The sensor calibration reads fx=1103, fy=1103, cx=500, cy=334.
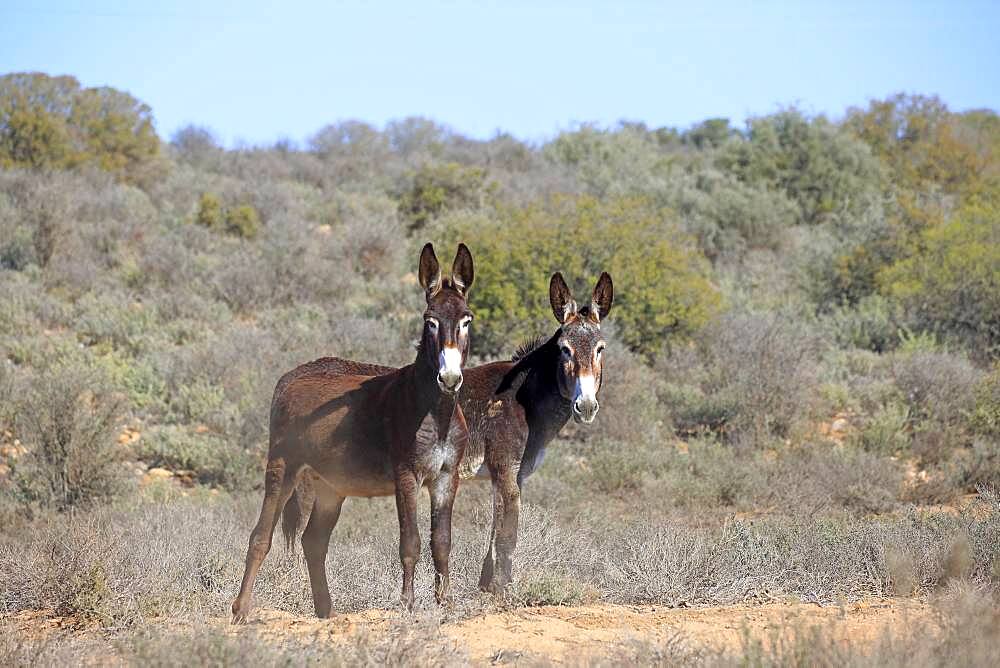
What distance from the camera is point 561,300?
8.34 metres

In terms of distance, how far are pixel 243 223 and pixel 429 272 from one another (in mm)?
19861

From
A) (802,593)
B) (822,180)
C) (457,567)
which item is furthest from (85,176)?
Result: (802,593)

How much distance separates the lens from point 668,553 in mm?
8164

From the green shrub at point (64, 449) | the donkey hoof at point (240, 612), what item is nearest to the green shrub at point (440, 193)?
the green shrub at point (64, 449)

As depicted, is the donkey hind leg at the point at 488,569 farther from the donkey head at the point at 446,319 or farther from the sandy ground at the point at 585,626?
the donkey head at the point at 446,319

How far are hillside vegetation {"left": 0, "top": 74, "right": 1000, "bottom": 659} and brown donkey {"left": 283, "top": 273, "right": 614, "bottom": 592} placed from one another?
0.54 m

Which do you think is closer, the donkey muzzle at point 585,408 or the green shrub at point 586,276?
the donkey muzzle at point 585,408

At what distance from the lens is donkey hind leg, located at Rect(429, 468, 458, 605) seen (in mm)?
6910

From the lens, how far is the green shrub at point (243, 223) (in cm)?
2591

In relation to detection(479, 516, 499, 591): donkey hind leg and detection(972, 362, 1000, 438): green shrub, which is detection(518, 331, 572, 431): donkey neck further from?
detection(972, 362, 1000, 438): green shrub

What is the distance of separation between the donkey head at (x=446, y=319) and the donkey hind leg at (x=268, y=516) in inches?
53.8

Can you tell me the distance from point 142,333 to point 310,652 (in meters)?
13.4

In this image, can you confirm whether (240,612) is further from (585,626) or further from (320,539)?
(585,626)

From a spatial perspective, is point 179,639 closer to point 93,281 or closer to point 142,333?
point 142,333
